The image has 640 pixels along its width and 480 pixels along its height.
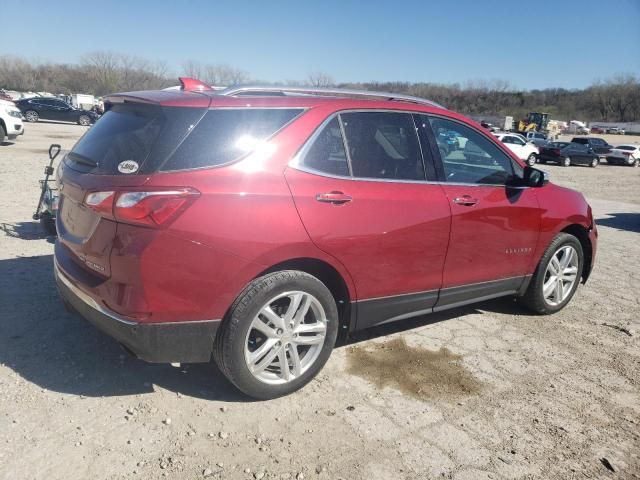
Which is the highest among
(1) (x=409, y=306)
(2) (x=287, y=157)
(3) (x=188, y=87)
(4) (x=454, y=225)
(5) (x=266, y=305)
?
(3) (x=188, y=87)

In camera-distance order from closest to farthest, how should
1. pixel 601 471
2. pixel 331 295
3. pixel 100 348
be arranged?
1. pixel 601 471
2. pixel 331 295
3. pixel 100 348

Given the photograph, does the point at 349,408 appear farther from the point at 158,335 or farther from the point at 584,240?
the point at 584,240

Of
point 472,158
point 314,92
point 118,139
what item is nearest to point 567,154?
point 472,158

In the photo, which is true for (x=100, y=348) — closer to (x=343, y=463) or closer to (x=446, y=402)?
(x=343, y=463)

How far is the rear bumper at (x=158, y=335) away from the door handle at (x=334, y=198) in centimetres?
91

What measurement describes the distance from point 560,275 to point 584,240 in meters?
0.51

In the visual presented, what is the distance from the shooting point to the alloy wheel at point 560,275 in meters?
4.77

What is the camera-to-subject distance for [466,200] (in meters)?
3.80

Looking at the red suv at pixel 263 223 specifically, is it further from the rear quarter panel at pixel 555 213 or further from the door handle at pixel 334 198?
the rear quarter panel at pixel 555 213

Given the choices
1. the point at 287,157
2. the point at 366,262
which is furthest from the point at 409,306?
the point at 287,157

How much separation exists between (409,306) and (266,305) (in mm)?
1214

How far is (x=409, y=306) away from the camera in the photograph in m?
3.68

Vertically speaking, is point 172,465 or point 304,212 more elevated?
point 304,212

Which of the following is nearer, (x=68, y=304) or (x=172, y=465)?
(x=172, y=465)
